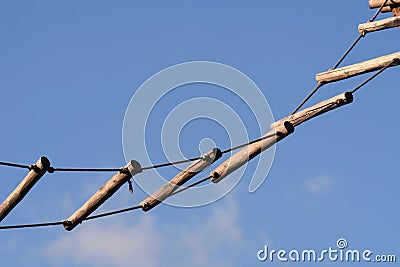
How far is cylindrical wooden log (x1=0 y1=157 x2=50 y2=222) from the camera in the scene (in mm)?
10828

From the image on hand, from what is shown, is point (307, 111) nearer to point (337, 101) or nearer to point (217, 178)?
point (337, 101)

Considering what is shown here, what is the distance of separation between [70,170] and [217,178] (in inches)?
75.2

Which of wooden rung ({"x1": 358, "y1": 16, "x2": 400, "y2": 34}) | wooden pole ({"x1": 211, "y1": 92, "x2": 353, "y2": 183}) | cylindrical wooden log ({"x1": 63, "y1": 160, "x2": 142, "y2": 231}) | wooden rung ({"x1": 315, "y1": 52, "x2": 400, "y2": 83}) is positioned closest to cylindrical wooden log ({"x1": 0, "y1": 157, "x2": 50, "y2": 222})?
cylindrical wooden log ({"x1": 63, "y1": 160, "x2": 142, "y2": 231})

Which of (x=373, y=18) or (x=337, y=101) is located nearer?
(x=337, y=101)

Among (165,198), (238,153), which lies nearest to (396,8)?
(238,153)

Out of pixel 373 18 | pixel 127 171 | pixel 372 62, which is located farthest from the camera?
pixel 373 18

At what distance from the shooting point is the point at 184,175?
37.2ft

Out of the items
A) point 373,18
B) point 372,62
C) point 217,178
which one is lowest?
point 217,178

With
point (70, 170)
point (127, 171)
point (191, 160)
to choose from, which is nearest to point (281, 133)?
point (191, 160)

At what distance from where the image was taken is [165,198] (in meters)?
11.5

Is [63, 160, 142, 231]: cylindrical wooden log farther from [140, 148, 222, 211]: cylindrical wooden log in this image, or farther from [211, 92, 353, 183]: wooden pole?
[211, 92, 353, 183]: wooden pole

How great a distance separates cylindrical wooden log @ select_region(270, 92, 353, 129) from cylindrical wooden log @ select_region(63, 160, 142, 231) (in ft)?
6.37

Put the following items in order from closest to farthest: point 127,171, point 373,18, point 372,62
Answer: point 127,171
point 372,62
point 373,18

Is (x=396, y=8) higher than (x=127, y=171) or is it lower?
higher
